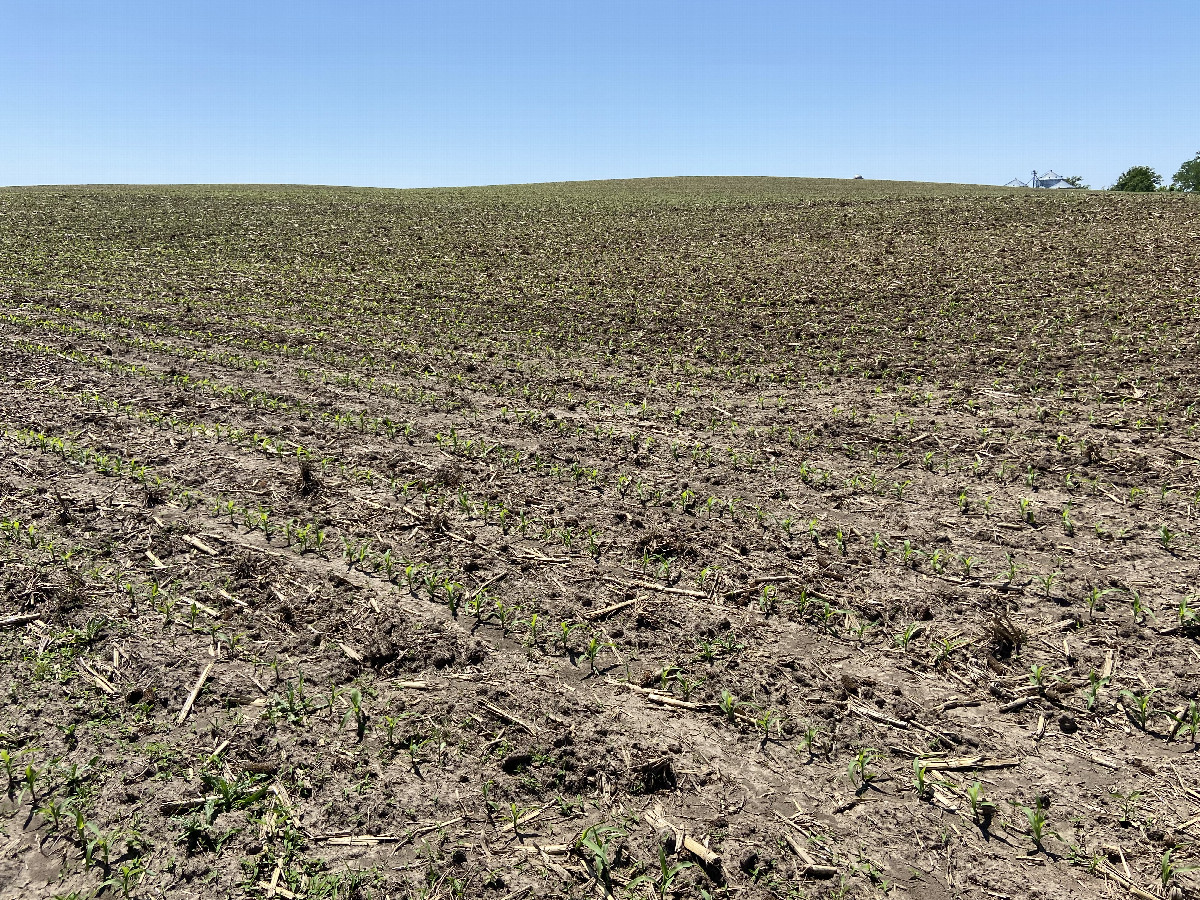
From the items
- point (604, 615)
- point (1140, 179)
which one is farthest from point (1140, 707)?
point (1140, 179)

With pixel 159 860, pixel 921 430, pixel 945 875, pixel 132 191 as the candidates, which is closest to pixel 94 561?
pixel 159 860

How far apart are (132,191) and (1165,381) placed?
1694 inches

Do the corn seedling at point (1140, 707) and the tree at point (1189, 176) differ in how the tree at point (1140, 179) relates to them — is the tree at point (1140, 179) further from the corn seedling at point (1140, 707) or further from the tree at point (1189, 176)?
the corn seedling at point (1140, 707)

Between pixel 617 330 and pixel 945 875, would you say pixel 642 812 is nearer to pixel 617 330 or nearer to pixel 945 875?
pixel 945 875

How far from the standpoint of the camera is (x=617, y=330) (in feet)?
45.2

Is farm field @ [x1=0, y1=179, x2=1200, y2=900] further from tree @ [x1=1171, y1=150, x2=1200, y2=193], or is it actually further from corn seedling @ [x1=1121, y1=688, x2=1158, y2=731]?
tree @ [x1=1171, y1=150, x2=1200, y2=193]

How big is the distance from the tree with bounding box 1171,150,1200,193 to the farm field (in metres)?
90.3

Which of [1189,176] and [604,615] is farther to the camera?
[1189,176]

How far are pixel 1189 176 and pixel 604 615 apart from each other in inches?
4104

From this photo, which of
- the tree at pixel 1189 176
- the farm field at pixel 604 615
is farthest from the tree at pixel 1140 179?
the farm field at pixel 604 615

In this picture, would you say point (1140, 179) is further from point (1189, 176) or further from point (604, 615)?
point (604, 615)

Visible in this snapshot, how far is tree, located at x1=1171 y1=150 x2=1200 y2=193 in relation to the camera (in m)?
80.8

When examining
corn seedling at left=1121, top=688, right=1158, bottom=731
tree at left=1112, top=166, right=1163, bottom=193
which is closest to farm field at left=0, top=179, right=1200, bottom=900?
corn seedling at left=1121, top=688, right=1158, bottom=731

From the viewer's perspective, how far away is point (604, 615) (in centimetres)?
504
